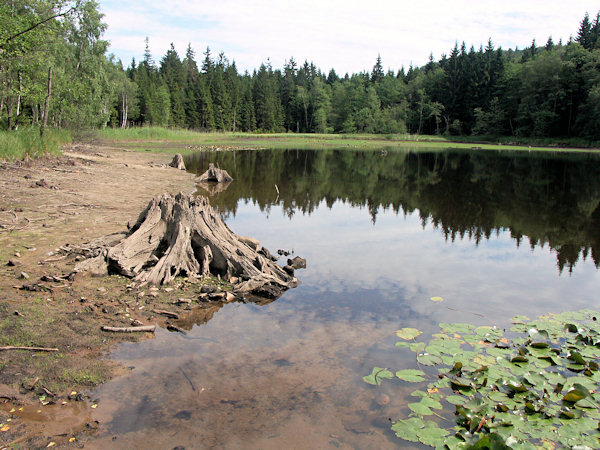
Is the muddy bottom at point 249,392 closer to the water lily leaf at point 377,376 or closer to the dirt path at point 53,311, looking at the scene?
the water lily leaf at point 377,376

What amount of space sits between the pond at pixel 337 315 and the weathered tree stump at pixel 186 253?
759 mm

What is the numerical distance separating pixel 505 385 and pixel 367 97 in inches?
3914

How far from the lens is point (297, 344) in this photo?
5.71m

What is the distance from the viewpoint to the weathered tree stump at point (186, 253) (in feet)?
24.1

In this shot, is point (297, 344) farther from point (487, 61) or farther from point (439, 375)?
point (487, 61)

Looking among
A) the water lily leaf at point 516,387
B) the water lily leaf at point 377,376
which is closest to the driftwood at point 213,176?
the water lily leaf at point 377,376

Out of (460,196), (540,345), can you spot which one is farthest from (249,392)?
(460,196)

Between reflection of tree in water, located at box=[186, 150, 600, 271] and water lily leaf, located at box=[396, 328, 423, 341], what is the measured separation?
544 centimetres

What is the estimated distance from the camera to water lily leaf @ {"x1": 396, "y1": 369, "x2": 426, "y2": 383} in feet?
16.0

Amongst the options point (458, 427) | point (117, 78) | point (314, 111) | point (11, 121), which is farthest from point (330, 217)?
point (314, 111)

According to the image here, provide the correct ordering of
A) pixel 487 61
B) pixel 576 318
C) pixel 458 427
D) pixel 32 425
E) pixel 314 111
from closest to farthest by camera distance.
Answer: pixel 32 425 < pixel 458 427 < pixel 576 318 < pixel 487 61 < pixel 314 111

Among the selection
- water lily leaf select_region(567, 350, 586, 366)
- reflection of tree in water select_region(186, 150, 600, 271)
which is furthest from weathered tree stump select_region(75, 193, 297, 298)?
reflection of tree in water select_region(186, 150, 600, 271)

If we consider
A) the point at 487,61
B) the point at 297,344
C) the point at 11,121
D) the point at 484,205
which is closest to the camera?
the point at 297,344

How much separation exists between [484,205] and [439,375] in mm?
14141
